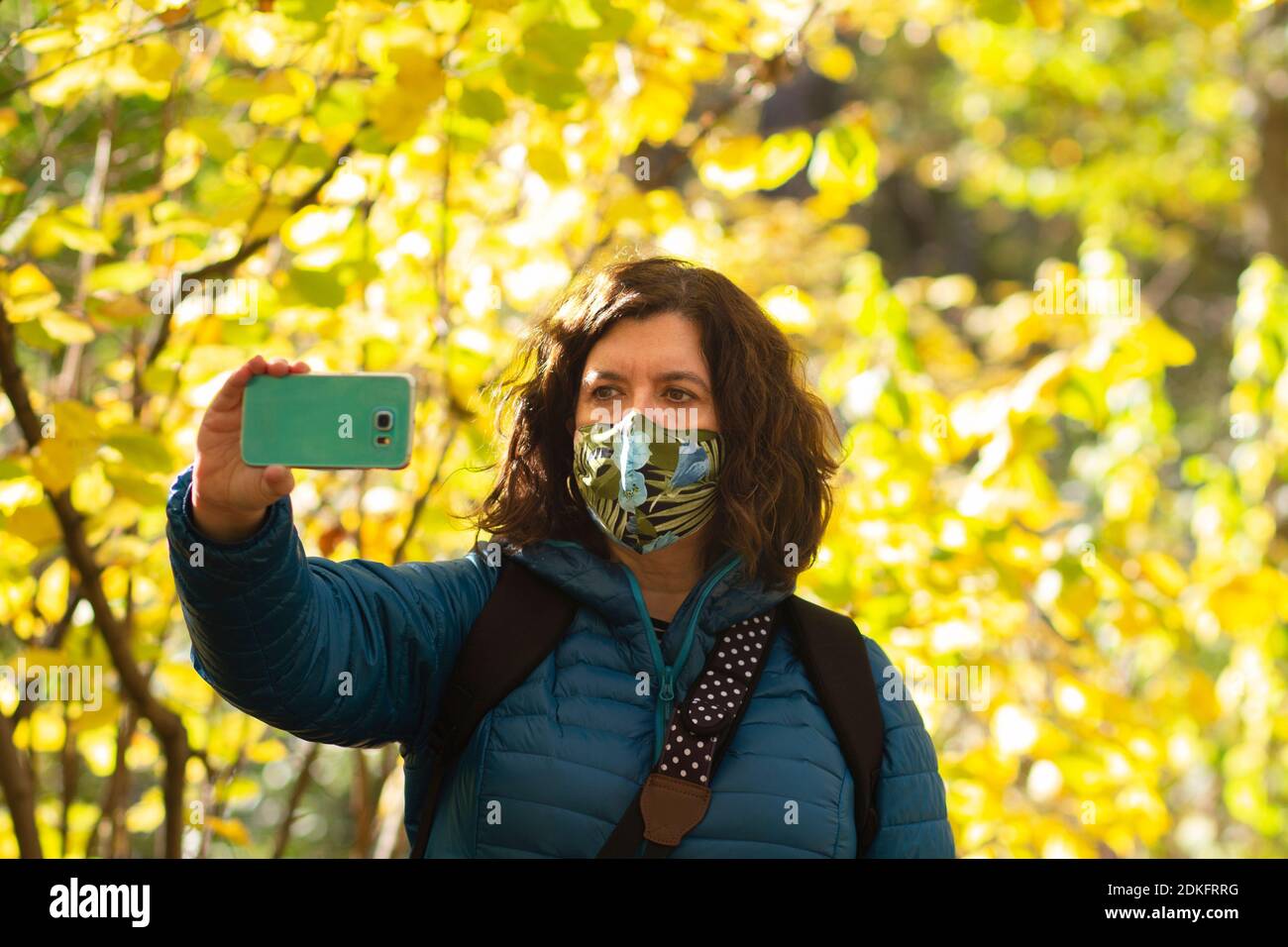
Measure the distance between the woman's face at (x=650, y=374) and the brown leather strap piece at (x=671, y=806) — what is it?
544mm

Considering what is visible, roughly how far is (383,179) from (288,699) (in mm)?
1629

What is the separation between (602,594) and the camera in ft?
5.85

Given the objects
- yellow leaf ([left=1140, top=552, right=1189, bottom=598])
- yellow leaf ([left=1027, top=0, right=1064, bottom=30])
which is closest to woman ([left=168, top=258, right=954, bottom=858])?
yellow leaf ([left=1027, top=0, right=1064, bottom=30])

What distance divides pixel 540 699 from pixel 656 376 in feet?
1.69

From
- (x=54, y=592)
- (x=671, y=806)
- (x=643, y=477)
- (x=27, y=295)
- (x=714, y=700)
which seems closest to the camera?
(x=671, y=806)

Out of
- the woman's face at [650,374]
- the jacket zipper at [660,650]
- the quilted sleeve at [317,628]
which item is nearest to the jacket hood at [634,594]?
the jacket zipper at [660,650]

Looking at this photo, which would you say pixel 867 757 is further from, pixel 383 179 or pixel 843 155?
pixel 383 179

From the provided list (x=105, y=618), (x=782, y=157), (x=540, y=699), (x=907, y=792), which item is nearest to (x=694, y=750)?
(x=540, y=699)

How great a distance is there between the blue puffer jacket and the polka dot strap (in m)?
0.02

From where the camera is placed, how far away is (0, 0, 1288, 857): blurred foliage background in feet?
8.20

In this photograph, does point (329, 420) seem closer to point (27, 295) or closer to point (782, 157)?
point (27, 295)

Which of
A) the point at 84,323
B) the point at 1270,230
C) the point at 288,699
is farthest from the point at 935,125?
the point at 288,699

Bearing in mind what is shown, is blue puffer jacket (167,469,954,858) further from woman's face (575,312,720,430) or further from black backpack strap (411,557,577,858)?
woman's face (575,312,720,430)

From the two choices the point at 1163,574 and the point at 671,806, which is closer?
the point at 671,806
